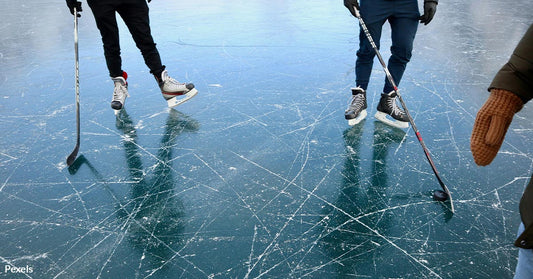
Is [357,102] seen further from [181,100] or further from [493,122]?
[493,122]


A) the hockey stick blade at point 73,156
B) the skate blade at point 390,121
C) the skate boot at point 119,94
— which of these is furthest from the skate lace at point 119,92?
the skate blade at point 390,121

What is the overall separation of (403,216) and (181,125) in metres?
1.64

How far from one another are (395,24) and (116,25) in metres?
2.05

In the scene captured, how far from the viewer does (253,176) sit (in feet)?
6.45

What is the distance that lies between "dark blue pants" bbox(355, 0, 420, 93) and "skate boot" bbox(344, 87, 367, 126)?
21 centimetres

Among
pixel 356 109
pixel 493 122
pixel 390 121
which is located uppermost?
pixel 493 122

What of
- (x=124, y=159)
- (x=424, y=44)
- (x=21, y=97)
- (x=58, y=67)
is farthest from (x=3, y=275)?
(x=424, y=44)

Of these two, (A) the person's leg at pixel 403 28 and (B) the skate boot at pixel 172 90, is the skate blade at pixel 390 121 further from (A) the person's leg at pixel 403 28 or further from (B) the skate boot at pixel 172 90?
(B) the skate boot at pixel 172 90

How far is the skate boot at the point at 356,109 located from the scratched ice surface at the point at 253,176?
63mm

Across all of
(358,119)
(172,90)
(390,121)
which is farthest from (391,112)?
(172,90)

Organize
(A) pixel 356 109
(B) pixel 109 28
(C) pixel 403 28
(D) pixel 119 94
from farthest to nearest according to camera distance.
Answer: (D) pixel 119 94 → (B) pixel 109 28 → (A) pixel 356 109 → (C) pixel 403 28

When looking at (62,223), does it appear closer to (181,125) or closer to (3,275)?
(3,275)

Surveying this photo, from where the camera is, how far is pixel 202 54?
407 centimetres

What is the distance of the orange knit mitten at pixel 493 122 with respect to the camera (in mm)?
896
